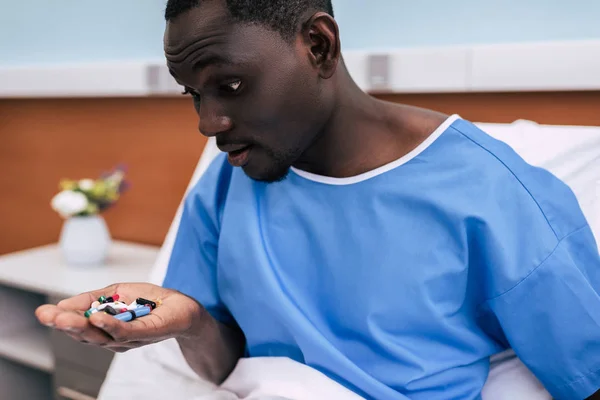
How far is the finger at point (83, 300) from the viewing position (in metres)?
0.69

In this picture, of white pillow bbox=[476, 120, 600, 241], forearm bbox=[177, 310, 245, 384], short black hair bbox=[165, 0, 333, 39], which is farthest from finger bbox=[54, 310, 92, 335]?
white pillow bbox=[476, 120, 600, 241]

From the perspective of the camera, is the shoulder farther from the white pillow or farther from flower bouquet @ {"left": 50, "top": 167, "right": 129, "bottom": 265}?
flower bouquet @ {"left": 50, "top": 167, "right": 129, "bottom": 265}

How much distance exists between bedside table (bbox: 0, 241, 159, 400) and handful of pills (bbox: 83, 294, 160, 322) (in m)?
0.79

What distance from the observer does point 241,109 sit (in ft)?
2.51

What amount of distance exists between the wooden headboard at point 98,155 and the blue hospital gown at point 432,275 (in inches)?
24.8

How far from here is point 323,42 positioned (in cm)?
80

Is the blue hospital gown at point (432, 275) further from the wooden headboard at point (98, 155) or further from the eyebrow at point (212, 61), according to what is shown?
the wooden headboard at point (98, 155)

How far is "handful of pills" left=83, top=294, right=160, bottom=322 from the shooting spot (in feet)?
2.21

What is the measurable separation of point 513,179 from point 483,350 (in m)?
0.26

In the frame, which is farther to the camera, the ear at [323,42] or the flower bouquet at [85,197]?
the flower bouquet at [85,197]

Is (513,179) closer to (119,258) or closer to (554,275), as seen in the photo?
(554,275)

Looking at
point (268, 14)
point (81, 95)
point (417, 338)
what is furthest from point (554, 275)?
point (81, 95)

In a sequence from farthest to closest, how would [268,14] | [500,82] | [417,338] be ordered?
1. [500,82]
2. [417,338]
3. [268,14]

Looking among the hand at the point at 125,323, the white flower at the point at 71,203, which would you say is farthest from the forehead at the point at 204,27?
the white flower at the point at 71,203
